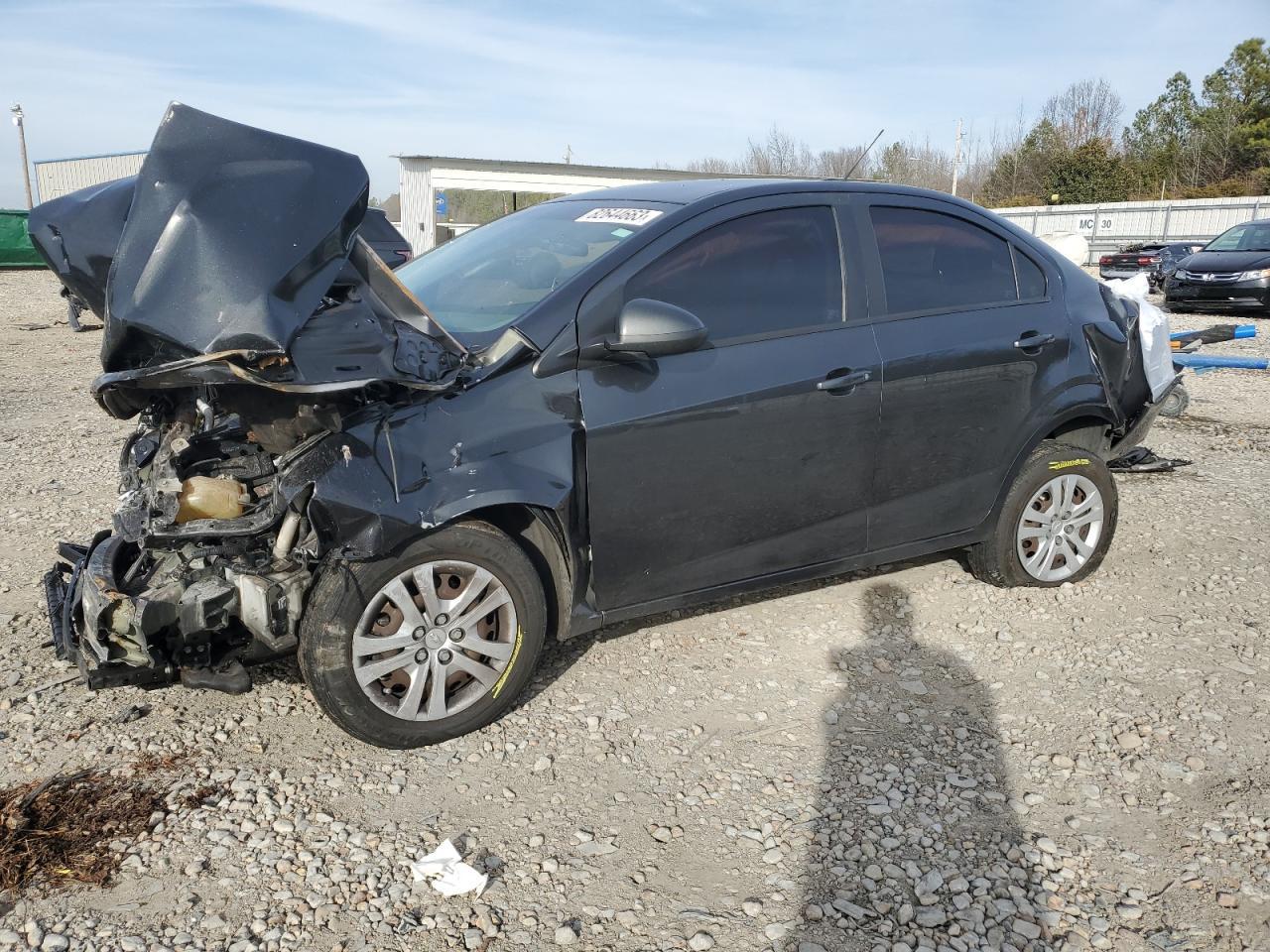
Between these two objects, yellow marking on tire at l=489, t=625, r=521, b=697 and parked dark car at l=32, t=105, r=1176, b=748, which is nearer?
parked dark car at l=32, t=105, r=1176, b=748

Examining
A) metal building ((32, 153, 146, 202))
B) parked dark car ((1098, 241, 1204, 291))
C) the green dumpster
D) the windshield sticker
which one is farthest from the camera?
metal building ((32, 153, 146, 202))

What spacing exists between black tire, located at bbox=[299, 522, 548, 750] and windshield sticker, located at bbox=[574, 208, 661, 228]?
4.52 ft

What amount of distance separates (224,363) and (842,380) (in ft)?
7.53

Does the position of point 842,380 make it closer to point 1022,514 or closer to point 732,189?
point 732,189

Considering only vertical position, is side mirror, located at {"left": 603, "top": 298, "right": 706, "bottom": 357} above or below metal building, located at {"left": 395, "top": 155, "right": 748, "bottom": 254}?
below

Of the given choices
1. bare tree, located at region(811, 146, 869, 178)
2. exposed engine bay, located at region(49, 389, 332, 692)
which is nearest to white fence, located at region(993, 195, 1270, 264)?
bare tree, located at region(811, 146, 869, 178)

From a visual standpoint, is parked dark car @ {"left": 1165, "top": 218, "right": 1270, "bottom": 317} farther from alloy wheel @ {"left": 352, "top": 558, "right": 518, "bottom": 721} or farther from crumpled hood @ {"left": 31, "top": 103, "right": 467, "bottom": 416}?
crumpled hood @ {"left": 31, "top": 103, "right": 467, "bottom": 416}

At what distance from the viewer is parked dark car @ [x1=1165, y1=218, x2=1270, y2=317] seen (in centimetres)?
1625

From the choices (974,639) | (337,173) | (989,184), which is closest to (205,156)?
(337,173)

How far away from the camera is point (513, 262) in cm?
407

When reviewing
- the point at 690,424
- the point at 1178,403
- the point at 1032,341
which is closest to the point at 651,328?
the point at 690,424

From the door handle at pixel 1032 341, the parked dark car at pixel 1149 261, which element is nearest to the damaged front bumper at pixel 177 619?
the door handle at pixel 1032 341

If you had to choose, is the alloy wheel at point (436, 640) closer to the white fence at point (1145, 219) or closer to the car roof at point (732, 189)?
the car roof at point (732, 189)

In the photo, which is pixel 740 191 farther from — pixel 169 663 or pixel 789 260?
pixel 169 663
